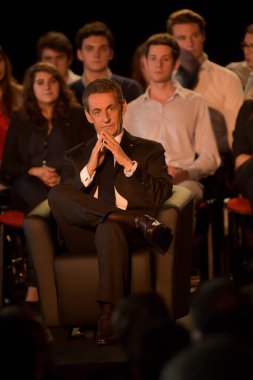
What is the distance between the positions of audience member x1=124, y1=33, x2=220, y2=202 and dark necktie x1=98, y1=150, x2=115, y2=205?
3.04 ft

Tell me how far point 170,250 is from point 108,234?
0.29m

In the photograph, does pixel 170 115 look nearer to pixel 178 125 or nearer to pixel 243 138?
pixel 178 125

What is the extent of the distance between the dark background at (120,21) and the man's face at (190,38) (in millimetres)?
803

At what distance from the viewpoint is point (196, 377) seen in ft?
6.39

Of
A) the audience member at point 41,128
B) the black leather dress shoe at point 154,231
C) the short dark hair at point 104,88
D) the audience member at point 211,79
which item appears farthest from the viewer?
the audience member at point 211,79

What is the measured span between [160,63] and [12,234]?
120 cm

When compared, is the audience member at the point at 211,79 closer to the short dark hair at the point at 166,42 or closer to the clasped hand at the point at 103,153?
the short dark hair at the point at 166,42

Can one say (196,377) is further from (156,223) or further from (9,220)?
(9,220)

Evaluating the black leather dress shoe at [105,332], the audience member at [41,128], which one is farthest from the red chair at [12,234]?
the black leather dress shoe at [105,332]

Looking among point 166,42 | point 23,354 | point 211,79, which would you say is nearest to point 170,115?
point 166,42

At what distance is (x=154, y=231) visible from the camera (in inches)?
161

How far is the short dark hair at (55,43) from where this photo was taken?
626 centimetres

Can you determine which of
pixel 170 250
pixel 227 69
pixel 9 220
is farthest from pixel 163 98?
pixel 170 250

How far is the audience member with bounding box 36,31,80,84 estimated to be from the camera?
6258mm
